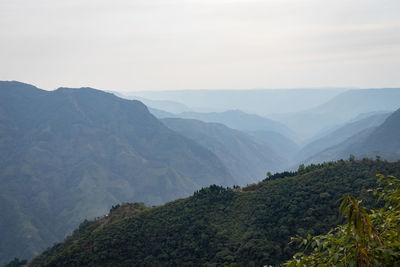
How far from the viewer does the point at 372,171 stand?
150 feet

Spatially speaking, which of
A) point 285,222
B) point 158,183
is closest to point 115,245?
point 285,222

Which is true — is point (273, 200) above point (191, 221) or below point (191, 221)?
above

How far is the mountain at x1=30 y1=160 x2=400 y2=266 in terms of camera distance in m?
37.2

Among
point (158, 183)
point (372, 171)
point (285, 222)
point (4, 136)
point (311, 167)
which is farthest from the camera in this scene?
point (4, 136)

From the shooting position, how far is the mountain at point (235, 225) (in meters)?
37.2

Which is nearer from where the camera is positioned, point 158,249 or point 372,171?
point 158,249

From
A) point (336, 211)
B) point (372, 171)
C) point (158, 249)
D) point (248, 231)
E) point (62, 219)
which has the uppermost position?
point (372, 171)

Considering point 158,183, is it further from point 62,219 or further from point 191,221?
point 191,221

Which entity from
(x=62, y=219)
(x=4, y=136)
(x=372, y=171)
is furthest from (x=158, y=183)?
(x=372, y=171)

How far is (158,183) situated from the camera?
184m

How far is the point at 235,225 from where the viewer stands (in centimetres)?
4422

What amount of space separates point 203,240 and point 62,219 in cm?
11931

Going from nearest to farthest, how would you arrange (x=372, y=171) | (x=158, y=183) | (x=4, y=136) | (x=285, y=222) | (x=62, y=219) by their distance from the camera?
(x=285, y=222), (x=372, y=171), (x=62, y=219), (x=158, y=183), (x=4, y=136)

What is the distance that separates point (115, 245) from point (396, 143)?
19011 centimetres
